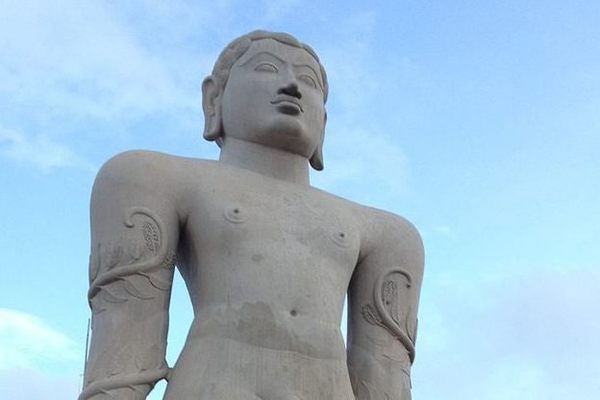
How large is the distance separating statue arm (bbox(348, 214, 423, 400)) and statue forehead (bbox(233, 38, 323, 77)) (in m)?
1.38

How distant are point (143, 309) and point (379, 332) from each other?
Answer: 1.79 meters

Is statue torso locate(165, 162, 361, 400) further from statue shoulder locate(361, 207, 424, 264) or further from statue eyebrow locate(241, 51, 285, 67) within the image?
statue eyebrow locate(241, 51, 285, 67)

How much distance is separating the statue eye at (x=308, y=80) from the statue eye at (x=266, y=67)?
8.6 inches

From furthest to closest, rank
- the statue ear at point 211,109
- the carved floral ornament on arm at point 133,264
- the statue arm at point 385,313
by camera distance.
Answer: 1. the statue ear at point 211,109
2. the statue arm at point 385,313
3. the carved floral ornament on arm at point 133,264

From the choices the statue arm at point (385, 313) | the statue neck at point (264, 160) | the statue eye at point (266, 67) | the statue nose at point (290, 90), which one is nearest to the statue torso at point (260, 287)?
the statue neck at point (264, 160)

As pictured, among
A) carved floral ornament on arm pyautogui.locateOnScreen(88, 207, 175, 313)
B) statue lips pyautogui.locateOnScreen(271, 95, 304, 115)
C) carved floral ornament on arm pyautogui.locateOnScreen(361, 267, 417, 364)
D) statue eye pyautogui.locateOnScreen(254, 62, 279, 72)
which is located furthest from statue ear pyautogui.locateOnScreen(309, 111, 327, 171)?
carved floral ornament on arm pyautogui.locateOnScreen(88, 207, 175, 313)

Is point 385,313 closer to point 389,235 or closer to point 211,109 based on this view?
point 389,235

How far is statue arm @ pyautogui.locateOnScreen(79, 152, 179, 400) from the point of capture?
266 inches

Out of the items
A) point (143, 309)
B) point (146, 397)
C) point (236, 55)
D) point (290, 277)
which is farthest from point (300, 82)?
point (146, 397)

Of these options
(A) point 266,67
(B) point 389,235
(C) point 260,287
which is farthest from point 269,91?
(C) point 260,287

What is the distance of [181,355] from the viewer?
698 centimetres

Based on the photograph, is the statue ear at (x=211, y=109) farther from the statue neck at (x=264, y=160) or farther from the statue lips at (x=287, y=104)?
the statue lips at (x=287, y=104)

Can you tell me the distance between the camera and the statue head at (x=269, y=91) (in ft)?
25.8

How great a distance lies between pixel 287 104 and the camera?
782cm
